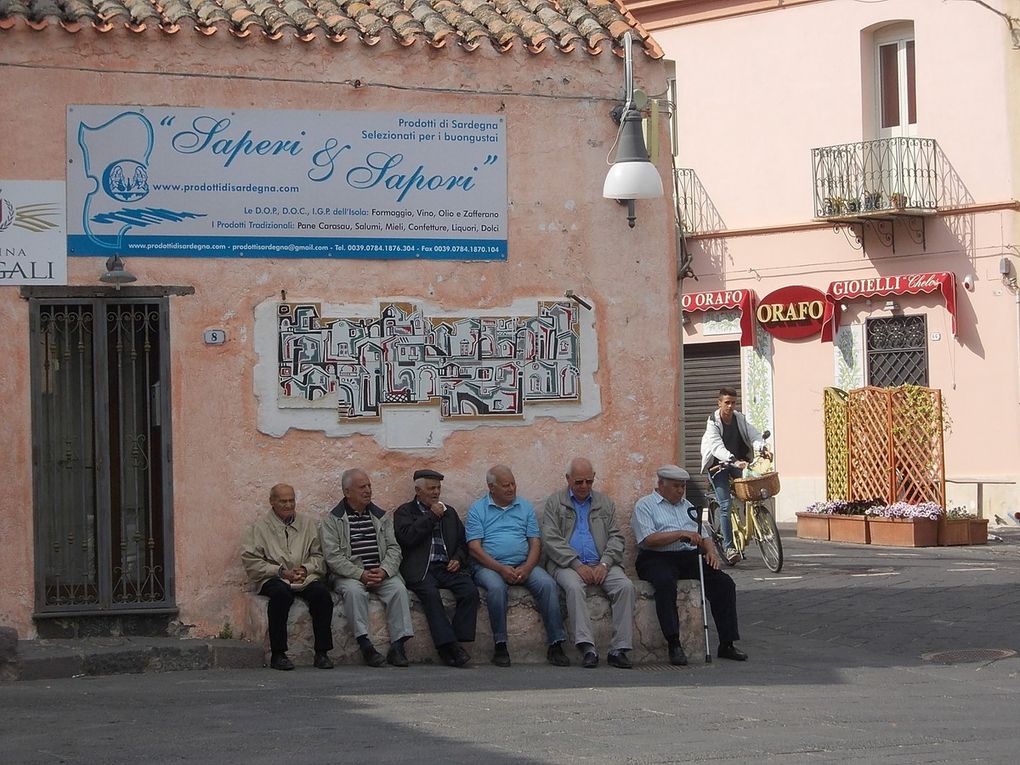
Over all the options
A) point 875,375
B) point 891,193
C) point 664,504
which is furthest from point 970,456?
point 664,504

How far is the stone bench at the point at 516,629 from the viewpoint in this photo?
11.5 metres

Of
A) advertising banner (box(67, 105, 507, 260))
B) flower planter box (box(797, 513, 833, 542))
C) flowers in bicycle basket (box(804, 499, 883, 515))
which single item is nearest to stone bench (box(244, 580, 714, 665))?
advertising banner (box(67, 105, 507, 260))

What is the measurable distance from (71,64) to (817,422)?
15805 millimetres

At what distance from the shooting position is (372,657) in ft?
37.6

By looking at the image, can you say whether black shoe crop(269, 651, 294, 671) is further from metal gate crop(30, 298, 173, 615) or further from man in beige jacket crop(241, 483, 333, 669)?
metal gate crop(30, 298, 173, 615)

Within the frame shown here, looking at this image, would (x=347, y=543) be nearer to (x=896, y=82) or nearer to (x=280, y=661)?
(x=280, y=661)

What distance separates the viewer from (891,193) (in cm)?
2431

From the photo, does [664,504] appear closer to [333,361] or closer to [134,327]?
[333,361]

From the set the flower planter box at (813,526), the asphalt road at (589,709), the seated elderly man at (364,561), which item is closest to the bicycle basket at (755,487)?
the asphalt road at (589,709)

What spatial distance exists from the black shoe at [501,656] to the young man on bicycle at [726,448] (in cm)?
576

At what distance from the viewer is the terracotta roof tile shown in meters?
11.8

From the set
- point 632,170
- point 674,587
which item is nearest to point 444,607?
point 674,587

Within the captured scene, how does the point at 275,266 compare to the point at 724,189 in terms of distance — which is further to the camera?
the point at 724,189

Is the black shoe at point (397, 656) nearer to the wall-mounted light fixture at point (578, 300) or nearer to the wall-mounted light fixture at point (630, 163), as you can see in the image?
the wall-mounted light fixture at point (578, 300)
